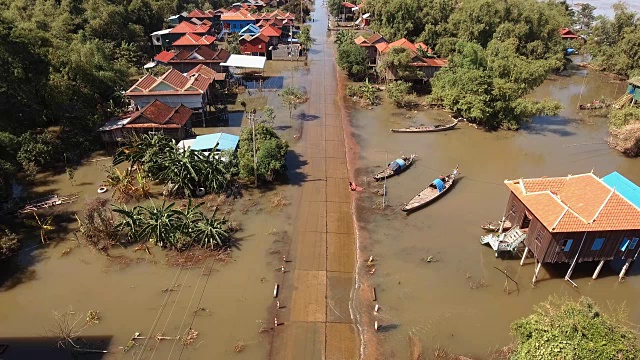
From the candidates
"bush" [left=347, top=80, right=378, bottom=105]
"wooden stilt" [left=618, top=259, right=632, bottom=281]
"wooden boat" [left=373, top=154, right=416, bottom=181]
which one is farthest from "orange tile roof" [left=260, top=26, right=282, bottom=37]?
"wooden stilt" [left=618, top=259, right=632, bottom=281]

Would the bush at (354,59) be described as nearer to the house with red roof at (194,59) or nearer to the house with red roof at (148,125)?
the house with red roof at (194,59)

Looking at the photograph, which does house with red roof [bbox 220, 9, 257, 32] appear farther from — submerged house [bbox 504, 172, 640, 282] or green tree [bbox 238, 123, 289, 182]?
submerged house [bbox 504, 172, 640, 282]

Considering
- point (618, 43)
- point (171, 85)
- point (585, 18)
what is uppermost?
point (585, 18)

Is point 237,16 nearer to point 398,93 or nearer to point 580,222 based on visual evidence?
point 398,93

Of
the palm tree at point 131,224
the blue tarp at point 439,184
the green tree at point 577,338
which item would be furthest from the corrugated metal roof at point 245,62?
the green tree at point 577,338

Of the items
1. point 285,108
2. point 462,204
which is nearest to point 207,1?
point 285,108

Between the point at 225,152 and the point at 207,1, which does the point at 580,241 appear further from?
the point at 207,1

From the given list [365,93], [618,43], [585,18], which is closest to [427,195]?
[365,93]
